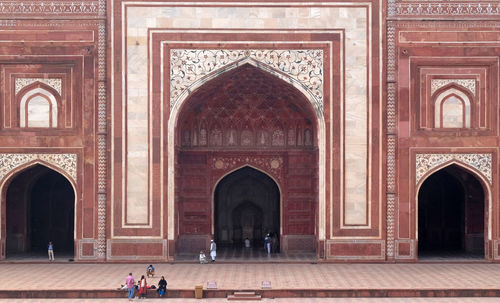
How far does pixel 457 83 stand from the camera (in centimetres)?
1338

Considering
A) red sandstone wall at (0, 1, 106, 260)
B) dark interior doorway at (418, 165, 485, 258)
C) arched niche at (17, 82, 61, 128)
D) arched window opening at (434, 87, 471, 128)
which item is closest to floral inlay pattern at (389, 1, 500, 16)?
arched window opening at (434, 87, 471, 128)

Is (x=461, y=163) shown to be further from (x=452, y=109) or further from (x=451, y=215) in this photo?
(x=451, y=215)

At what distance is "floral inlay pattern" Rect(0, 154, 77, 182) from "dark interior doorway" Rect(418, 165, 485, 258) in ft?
26.6

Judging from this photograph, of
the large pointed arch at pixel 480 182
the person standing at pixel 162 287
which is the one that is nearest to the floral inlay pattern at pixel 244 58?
the large pointed arch at pixel 480 182

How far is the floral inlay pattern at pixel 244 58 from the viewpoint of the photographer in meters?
13.4

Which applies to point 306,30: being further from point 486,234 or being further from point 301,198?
point 486,234

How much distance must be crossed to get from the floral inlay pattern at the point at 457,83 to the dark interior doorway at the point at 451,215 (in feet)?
6.47

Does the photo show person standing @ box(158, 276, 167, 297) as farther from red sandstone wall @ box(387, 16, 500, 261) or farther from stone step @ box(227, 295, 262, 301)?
red sandstone wall @ box(387, 16, 500, 261)

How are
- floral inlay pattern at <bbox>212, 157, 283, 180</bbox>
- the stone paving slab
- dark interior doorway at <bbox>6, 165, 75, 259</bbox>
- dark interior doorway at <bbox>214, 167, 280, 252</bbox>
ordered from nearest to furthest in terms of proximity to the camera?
the stone paving slab, dark interior doorway at <bbox>6, 165, 75, 259</bbox>, floral inlay pattern at <bbox>212, 157, 283, 180</bbox>, dark interior doorway at <bbox>214, 167, 280, 252</bbox>

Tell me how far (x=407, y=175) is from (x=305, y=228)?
3048 millimetres

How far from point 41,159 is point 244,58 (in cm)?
484

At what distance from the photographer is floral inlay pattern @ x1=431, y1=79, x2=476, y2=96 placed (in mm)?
13375

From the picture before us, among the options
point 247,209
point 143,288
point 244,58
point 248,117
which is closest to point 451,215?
point 247,209

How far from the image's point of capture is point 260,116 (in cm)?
1516
